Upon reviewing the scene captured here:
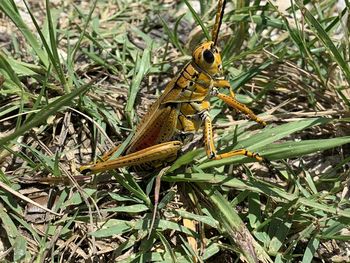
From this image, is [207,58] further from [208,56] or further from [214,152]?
[214,152]

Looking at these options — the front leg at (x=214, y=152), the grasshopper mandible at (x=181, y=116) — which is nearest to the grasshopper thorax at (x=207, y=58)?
the grasshopper mandible at (x=181, y=116)

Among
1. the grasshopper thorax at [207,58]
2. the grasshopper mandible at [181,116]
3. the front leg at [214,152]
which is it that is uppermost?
the grasshopper thorax at [207,58]

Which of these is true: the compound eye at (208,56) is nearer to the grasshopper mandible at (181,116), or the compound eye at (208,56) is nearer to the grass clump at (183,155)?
the grasshopper mandible at (181,116)

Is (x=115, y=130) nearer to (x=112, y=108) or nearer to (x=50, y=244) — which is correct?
(x=112, y=108)

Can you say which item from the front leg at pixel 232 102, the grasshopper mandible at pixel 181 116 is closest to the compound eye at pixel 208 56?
the grasshopper mandible at pixel 181 116

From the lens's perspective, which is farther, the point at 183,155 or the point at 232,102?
the point at 232,102

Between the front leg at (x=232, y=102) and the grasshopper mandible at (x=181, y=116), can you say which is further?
the front leg at (x=232, y=102)

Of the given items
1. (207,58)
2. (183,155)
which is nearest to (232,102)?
(207,58)

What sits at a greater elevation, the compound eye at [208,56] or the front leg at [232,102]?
the compound eye at [208,56]
